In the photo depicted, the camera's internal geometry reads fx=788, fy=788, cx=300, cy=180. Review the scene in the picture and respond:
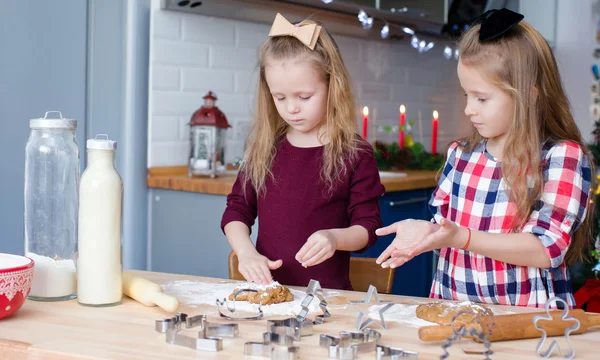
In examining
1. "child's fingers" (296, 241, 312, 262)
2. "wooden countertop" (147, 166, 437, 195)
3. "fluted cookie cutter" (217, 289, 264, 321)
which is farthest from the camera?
"wooden countertop" (147, 166, 437, 195)

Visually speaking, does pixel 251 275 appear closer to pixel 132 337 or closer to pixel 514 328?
pixel 132 337

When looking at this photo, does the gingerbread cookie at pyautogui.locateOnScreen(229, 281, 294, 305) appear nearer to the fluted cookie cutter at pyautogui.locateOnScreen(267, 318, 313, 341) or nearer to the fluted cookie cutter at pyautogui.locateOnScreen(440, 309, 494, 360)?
the fluted cookie cutter at pyautogui.locateOnScreen(267, 318, 313, 341)

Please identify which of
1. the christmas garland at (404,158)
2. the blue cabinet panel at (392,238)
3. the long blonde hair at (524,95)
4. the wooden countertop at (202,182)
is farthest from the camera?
the christmas garland at (404,158)

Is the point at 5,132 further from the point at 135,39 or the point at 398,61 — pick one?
the point at 398,61

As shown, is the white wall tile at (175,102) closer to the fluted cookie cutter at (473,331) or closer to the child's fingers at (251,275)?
the child's fingers at (251,275)

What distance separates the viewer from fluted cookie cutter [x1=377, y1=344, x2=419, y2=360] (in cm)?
104

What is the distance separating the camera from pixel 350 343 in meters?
1.10

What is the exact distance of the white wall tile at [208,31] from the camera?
9.54ft

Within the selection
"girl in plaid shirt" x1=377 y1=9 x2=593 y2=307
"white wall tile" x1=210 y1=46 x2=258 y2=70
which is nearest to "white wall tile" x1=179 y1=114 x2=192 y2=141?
"white wall tile" x1=210 y1=46 x2=258 y2=70

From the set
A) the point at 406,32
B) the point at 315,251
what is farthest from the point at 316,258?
the point at 406,32

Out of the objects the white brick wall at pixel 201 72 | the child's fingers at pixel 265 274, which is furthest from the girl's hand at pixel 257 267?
the white brick wall at pixel 201 72

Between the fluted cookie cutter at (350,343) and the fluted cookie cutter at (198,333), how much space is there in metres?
0.14

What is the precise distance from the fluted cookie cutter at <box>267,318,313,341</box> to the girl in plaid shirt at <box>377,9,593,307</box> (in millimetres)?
419

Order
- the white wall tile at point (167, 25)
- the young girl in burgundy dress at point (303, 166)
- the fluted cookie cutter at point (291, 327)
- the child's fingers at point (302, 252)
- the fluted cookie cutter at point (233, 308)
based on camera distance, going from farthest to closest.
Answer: the white wall tile at point (167, 25)
the young girl in burgundy dress at point (303, 166)
the child's fingers at point (302, 252)
the fluted cookie cutter at point (233, 308)
the fluted cookie cutter at point (291, 327)
